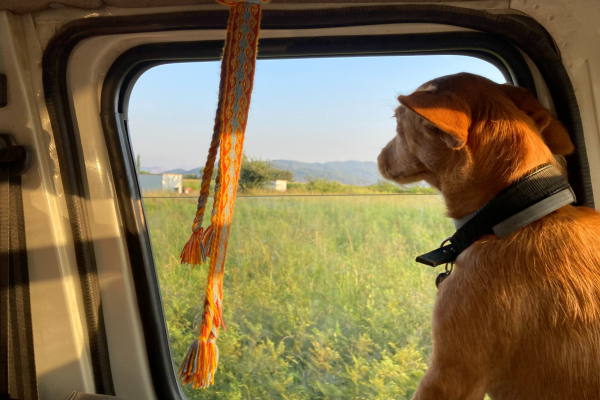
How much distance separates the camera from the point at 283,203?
1.44 m

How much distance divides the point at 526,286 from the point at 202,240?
82 cm

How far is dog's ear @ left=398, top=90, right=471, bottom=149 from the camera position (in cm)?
80

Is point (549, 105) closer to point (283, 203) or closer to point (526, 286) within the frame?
point (526, 286)

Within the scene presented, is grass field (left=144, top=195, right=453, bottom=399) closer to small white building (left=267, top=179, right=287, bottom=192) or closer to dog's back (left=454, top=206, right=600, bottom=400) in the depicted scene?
small white building (left=267, top=179, right=287, bottom=192)

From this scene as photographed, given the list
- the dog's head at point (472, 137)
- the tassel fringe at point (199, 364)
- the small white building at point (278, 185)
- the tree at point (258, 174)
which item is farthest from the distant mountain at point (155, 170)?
the dog's head at point (472, 137)

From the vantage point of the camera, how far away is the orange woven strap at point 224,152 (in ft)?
3.39

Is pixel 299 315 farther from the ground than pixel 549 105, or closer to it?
closer to it

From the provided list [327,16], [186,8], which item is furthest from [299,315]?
[186,8]

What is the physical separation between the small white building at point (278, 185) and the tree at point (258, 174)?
14 mm

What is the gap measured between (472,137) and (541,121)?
0.81ft

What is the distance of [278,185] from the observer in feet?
4.70

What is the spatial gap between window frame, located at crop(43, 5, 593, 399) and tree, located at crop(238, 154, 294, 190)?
0.40 metres

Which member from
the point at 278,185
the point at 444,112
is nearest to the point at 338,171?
the point at 278,185

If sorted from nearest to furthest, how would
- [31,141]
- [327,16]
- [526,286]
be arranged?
[526,286]
[327,16]
[31,141]
